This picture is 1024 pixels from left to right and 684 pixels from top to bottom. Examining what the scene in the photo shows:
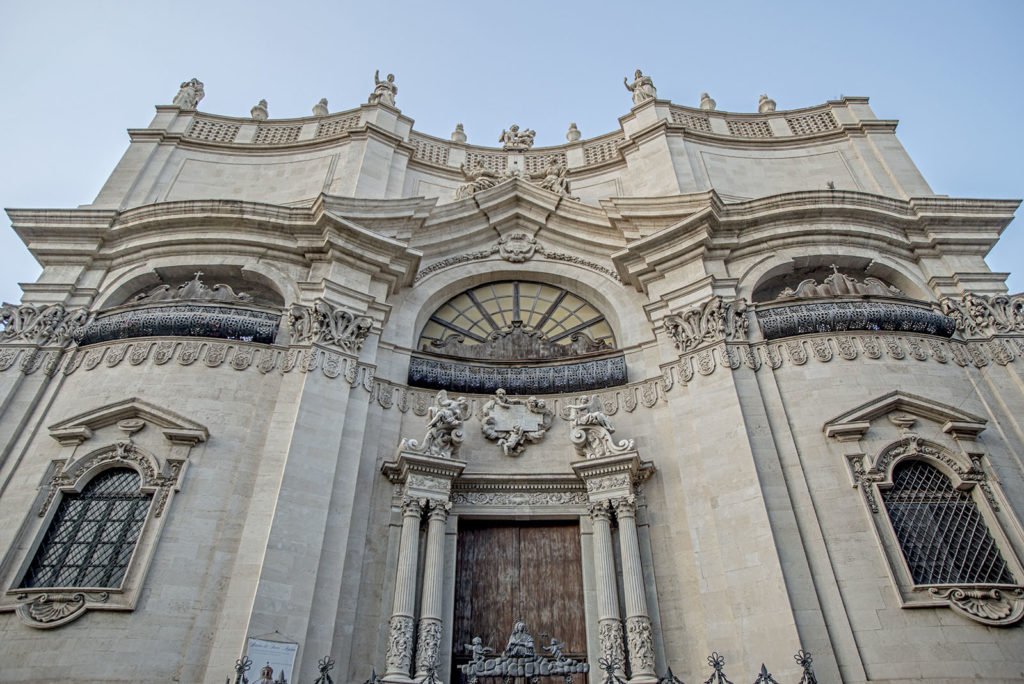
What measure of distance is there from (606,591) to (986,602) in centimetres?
549

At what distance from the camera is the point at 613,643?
33.8 feet

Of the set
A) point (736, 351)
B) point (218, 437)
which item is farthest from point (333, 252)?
point (736, 351)

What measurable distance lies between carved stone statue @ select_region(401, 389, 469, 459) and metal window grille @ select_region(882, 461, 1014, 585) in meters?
7.46

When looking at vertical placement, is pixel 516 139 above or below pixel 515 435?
above

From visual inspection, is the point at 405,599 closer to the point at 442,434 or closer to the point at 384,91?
the point at 442,434

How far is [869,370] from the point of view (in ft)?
39.5

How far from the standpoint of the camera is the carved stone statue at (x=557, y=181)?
17656 mm

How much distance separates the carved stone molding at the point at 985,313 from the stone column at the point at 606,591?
27.0ft

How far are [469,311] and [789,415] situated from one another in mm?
7659

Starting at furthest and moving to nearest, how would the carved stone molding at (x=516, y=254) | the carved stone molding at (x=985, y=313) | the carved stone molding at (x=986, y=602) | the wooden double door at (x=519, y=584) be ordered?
the carved stone molding at (x=516, y=254) → the carved stone molding at (x=985, y=313) → the wooden double door at (x=519, y=584) → the carved stone molding at (x=986, y=602)

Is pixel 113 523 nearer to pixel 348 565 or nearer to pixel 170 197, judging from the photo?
pixel 348 565

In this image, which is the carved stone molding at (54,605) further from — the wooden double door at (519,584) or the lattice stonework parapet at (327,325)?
the wooden double door at (519,584)

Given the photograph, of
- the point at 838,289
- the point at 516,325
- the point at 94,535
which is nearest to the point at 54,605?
the point at 94,535

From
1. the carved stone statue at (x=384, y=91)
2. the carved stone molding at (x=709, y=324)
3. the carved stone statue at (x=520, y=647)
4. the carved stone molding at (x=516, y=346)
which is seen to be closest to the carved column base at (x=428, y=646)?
the carved stone statue at (x=520, y=647)
